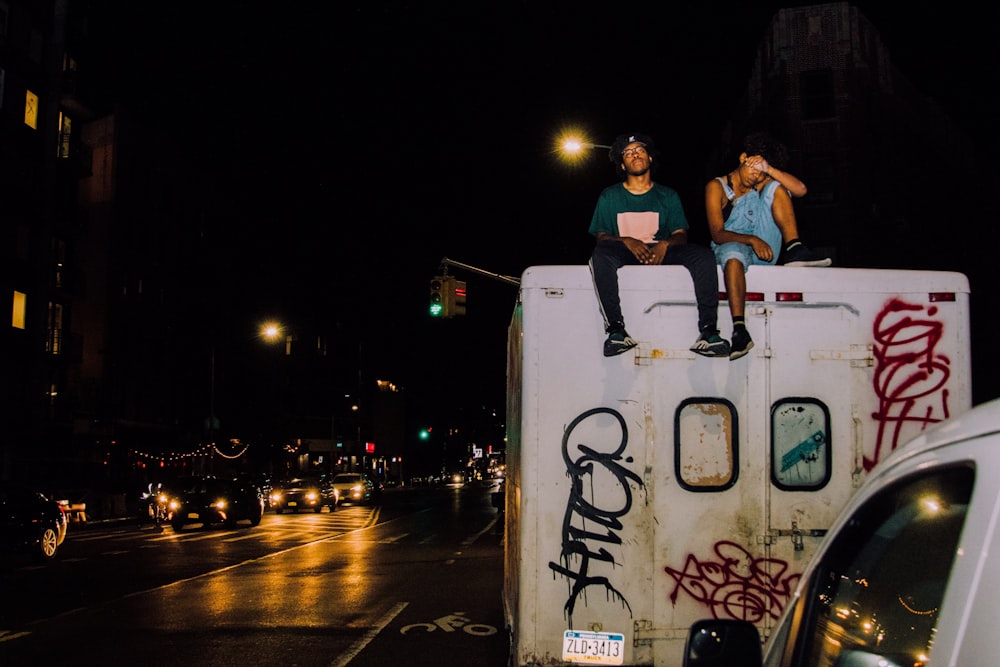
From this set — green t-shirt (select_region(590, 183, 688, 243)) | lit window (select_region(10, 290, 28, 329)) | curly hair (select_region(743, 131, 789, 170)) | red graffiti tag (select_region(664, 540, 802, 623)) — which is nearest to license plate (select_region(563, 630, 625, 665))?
red graffiti tag (select_region(664, 540, 802, 623))

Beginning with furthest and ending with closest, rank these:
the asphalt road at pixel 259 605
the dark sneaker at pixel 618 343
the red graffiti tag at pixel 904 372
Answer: the asphalt road at pixel 259 605, the red graffiti tag at pixel 904 372, the dark sneaker at pixel 618 343

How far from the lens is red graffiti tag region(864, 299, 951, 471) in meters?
4.84

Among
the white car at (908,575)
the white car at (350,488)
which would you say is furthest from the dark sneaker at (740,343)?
the white car at (350,488)

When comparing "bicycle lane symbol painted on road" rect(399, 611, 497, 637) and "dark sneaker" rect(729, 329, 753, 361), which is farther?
"bicycle lane symbol painted on road" rect(399, 611, 497, 637)

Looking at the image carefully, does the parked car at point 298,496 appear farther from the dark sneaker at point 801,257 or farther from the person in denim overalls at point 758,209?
the dark sneaker at point 801,257

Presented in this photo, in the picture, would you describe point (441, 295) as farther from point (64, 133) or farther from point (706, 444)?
point (64, 133)

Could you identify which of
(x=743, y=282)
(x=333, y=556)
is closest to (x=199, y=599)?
(x=333, y=556)

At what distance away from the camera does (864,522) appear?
7.89ft

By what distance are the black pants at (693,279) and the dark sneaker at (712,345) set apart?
0.04 meters

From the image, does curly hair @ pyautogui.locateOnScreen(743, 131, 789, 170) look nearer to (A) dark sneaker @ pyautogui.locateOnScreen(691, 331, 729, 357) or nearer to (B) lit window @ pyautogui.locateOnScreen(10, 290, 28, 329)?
(A) dark sneaker @ pyautogui.locateOnScreen(691, 331, 729, 357)

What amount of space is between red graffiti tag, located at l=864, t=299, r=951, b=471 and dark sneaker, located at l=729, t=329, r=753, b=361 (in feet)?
2.12

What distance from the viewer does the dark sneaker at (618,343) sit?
15.5ft

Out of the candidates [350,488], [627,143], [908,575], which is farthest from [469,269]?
[350,488]

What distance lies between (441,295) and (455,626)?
516 inches
